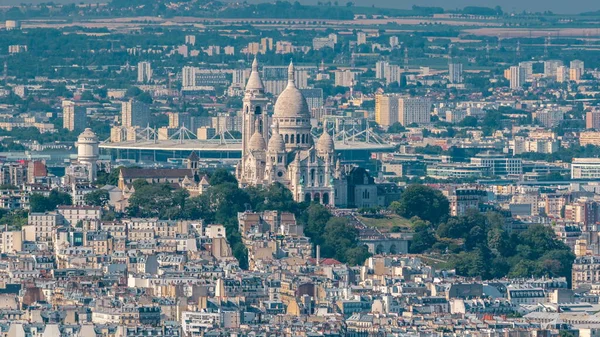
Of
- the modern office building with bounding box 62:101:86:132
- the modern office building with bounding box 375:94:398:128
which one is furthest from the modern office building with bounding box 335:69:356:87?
the modern office building with bounding box 62:101:86:132

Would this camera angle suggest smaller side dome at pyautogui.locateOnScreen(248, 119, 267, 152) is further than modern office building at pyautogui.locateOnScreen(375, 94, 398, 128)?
No

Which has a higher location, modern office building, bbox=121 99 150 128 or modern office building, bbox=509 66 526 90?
modern office building, bbox=509 66 526 90

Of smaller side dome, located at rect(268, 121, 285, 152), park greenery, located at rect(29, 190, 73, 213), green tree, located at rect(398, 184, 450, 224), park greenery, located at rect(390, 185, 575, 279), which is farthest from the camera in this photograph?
smaller side dome, located at rect(268, 121, 285, 152)

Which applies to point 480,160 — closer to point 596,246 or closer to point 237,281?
point 596,246

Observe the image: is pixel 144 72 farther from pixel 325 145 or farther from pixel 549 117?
pixel 325 145

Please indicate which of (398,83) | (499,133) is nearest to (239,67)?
(398,83)

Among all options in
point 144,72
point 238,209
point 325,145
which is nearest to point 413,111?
point 144,72

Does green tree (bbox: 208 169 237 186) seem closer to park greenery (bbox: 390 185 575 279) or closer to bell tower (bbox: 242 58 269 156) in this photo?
park greenery (bbox: 390 185 575 279)
